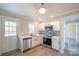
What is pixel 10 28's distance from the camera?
1537 mm

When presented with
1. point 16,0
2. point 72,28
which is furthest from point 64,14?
point 16,0

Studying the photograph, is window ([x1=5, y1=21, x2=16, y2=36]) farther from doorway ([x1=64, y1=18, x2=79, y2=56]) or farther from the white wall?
doorway ([x1=64, y1=18, x2=79, y2=56])

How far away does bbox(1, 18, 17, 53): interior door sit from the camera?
1541 mm

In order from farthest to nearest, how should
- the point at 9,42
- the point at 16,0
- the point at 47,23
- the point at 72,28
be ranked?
1. the point at 47,23
2. the point at 9,42
3. the point at 72,28
4. the point at 16,0

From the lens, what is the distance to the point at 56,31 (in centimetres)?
202

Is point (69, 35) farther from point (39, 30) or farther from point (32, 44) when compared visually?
point (32, 44)

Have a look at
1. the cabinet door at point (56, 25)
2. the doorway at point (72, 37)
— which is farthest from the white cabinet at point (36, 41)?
the doorway at point (72, 37)

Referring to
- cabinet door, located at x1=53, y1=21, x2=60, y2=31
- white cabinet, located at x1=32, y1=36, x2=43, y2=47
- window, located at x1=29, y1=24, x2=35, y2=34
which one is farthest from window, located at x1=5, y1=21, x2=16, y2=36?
cabinet door, located at x1=53, y1=21, x2=60, y2=31

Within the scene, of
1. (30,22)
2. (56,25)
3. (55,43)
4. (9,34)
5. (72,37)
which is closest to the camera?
(72,37)

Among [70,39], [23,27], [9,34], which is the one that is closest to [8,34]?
[9,34]

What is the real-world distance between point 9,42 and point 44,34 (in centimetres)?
96

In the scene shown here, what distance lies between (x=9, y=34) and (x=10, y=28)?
156 millimetres

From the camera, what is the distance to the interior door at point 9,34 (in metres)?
1.54

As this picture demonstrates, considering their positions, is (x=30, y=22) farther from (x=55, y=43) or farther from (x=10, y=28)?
(x=55, y=43)
